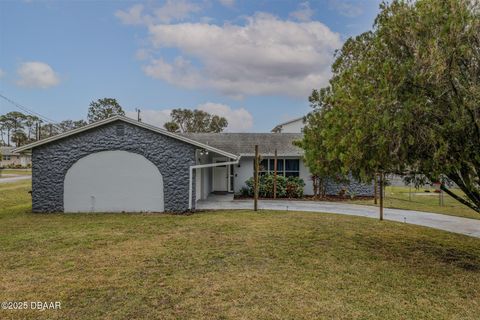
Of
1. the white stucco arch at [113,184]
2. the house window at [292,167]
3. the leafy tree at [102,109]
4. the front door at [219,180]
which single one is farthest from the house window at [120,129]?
the leafy tree at [102,109]

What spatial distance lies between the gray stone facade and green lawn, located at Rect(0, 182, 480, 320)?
2.50m

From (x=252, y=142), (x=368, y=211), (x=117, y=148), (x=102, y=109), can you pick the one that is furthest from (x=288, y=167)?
(x=102, y=109)

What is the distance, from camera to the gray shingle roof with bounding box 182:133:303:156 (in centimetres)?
1965

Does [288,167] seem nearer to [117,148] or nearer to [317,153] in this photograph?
[117,148]

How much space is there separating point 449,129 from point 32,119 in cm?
7981

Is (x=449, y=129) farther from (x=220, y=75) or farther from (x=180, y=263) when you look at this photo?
(x=220, y=75)

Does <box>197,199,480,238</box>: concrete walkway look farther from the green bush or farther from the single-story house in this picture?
the single-story house

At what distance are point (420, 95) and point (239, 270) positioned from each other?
469 cm

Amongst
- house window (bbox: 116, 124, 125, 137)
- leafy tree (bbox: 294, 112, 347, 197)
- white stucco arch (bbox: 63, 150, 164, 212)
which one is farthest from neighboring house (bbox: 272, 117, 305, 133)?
leafy tree (bbox: 294, 112, 347, 197)

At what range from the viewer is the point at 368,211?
1405 centimetres

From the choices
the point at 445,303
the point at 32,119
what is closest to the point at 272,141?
the point at 445,303

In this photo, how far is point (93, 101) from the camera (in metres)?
57.6

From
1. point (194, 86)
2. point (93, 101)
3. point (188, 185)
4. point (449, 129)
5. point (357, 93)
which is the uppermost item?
point (93, 101)

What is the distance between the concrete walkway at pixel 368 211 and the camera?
1116 centimetres
